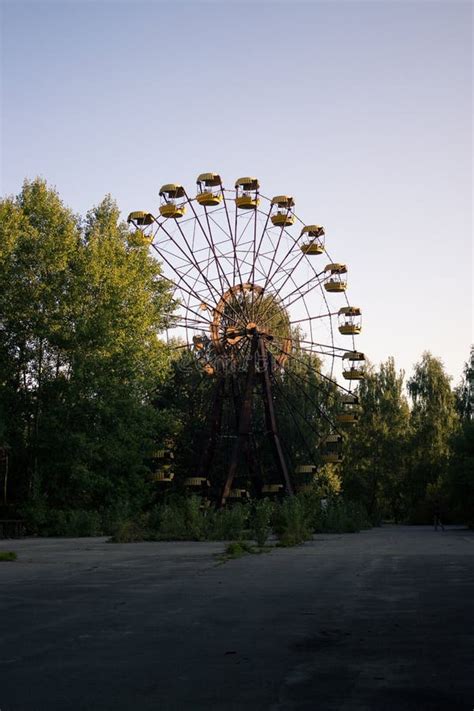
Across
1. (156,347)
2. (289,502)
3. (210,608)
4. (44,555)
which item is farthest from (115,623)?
(156,347)

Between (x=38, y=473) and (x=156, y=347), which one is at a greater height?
(x=156, y=347)

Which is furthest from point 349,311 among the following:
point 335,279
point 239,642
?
point 239,642

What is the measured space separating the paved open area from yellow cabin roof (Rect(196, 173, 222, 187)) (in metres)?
31.3

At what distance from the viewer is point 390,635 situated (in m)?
7.69

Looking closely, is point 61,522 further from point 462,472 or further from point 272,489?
point 462,472

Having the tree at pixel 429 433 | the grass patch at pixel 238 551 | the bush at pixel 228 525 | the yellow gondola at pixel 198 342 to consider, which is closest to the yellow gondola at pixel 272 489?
the yellow gondola at pixel 198 342

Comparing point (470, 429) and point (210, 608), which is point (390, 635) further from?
point (470, 429)

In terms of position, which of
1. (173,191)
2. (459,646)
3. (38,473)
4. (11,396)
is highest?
(173,191)

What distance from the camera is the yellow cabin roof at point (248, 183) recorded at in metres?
45.2

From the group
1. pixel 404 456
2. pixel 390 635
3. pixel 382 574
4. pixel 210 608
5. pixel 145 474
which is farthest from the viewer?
pixel 404 456

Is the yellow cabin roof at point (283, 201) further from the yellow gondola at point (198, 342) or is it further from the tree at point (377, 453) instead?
the tree at point (377, 453)

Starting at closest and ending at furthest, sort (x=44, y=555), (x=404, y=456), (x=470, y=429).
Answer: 1. (x=44, y=555)
2. (x=470, y=429)
3. (x=404, y=456)

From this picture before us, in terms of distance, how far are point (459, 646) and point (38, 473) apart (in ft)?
113

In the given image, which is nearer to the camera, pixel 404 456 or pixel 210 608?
pixel 210 608
